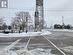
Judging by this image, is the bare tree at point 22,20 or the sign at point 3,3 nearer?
the sign at point 3,3

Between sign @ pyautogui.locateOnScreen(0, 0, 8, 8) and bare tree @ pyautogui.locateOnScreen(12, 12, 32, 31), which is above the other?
sign @ pyautogui.locateOnScreen(0, 0, 8, 8)

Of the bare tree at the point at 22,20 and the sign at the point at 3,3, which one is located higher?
the sign at the point at 3,3

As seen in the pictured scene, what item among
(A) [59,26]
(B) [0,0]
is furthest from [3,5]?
(A) [59,26]

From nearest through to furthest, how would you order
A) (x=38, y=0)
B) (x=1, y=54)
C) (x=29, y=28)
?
(x=1, y=54) → (x=29, y=28) → (x=38, y=0)

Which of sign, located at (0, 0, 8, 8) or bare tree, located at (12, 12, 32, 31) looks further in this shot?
bare tree, located at (12, 12, 32, 31)

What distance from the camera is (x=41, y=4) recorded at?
376 ft

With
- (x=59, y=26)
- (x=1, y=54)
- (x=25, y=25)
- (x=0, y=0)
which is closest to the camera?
(x=1, y=54)

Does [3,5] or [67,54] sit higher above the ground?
[3,5]

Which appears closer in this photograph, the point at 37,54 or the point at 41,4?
the point at 37,54

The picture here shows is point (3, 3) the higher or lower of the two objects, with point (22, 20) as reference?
higher

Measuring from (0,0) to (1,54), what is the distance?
1481 cm

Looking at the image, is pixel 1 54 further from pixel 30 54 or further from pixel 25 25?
pixel 25 25

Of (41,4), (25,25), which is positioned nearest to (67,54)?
(25,25)

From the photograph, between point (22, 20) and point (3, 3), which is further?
point (22, 20)
